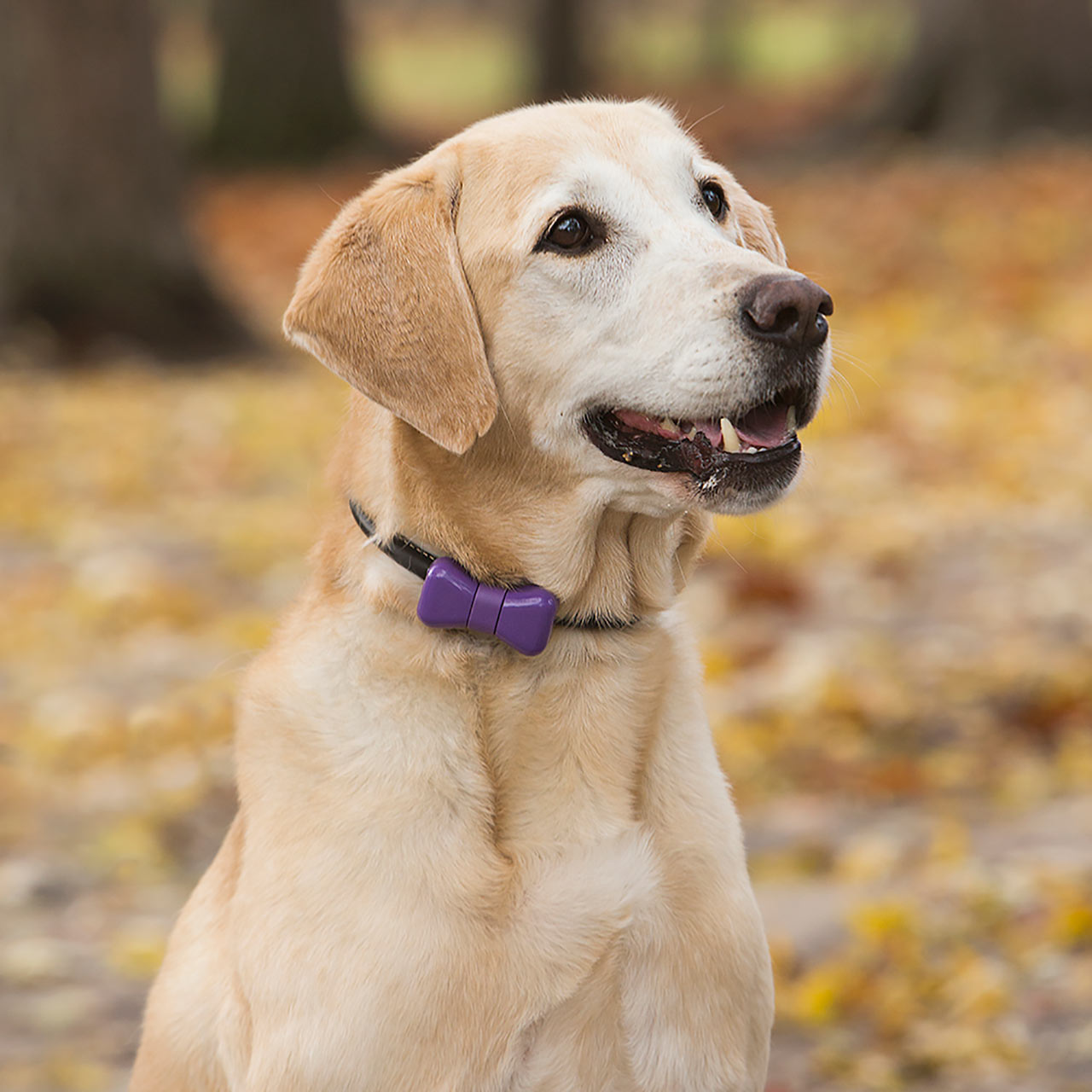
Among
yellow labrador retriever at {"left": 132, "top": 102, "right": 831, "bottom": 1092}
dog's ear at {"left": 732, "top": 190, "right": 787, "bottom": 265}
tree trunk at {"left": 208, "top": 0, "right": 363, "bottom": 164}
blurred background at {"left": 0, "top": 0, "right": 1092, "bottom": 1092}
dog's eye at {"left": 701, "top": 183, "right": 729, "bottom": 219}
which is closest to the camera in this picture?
yellow labrador retriever at {"left": 132, "top": 102, "right": 831, "bottom": 1092}

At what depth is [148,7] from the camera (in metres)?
11.4

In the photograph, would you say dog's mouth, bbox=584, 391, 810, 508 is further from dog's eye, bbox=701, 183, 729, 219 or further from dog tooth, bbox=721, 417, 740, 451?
dog's eye, bbox=701, 183, 729, 219

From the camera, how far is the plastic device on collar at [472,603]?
2.83 metres

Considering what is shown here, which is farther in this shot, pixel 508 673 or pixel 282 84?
pixel 282 84

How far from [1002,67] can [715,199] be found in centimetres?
1287

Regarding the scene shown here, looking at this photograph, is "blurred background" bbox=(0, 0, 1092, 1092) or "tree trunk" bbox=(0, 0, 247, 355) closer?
"blurred background" bbox=(0, 0, 1092, 1092)

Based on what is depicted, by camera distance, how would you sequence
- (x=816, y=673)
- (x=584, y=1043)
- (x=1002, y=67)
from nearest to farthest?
(x=584, y=1043) → (x=816, y=673) → (x=1002, y=67)

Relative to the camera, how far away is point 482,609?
284 centimetres

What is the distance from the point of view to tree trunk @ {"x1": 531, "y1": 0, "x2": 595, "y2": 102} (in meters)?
23.8

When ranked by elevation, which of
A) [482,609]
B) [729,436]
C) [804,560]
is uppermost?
[729,436]

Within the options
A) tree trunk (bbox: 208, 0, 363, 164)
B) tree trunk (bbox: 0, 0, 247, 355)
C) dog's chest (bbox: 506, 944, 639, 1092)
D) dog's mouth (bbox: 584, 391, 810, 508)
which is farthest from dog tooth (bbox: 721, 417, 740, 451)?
tree trunk (bbox: 208, 0, 363, 164)

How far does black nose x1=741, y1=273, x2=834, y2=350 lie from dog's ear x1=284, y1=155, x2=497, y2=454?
465 mm

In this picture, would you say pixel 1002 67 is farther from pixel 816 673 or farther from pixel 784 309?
pixel 784 309

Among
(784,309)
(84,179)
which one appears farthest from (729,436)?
(84,179)
